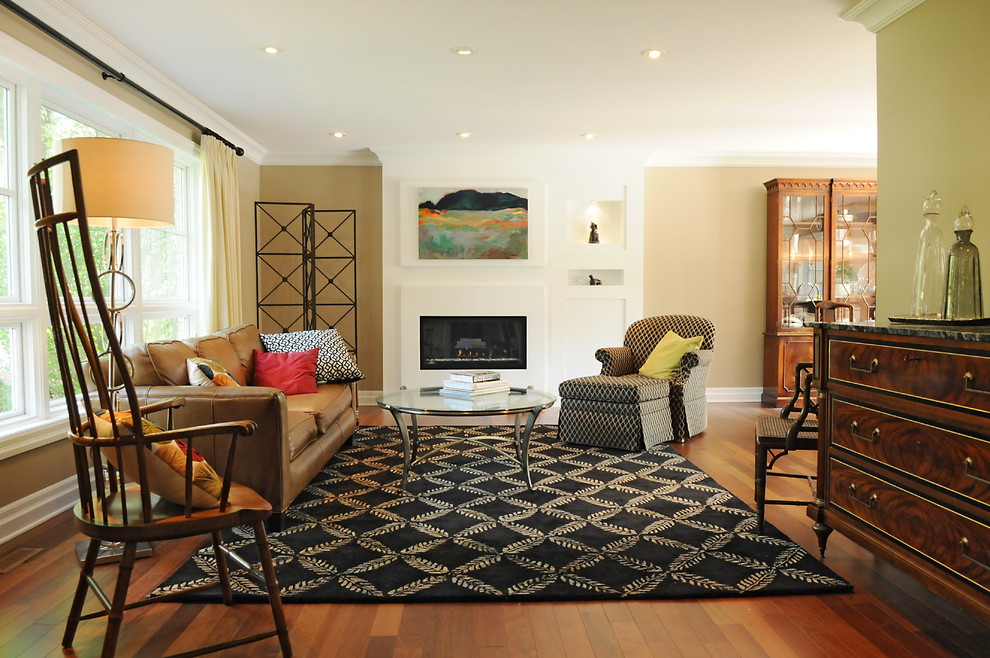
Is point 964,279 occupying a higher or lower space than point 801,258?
lower

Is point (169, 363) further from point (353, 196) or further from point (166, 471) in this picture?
point (353, 196)

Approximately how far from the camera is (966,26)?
2857mm

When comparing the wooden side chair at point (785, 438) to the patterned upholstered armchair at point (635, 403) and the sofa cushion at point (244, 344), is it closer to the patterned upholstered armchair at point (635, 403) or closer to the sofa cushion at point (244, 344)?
the patterned upholstered armchair at point (635, 403)

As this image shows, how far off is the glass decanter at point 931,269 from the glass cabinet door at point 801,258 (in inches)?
171

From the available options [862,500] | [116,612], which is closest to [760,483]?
[862,500]

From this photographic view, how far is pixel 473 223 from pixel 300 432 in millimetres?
3858

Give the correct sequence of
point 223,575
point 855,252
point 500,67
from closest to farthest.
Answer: point 223,575
point 500,67
point 855,252

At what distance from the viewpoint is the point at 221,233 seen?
545 centimetres

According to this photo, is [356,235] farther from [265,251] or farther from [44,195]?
[44,195]

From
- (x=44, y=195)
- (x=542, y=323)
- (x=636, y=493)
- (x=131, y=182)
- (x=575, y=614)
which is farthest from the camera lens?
(x=542, y=323)

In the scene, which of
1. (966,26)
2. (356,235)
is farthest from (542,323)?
(966,26)

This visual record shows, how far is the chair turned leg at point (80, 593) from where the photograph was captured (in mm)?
2002

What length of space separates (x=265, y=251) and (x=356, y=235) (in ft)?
3.04

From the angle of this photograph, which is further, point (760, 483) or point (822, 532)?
point (760, 483)
